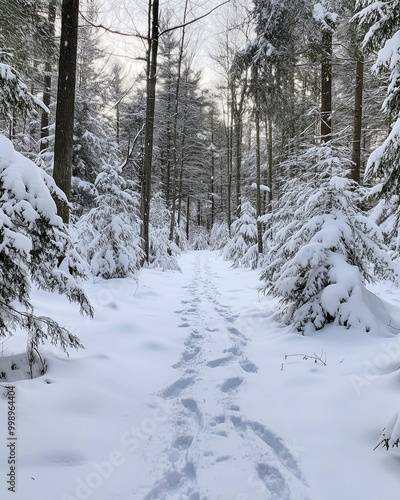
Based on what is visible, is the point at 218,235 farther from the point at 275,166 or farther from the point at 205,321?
the point at 205,321

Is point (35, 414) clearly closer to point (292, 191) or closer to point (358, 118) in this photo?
point (292, 191)

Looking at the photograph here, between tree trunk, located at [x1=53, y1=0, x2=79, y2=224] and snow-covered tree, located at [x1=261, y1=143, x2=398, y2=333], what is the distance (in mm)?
3810

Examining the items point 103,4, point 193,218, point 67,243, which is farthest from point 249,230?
point 193,218

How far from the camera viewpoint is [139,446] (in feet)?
7.32

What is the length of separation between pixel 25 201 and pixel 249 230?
43.0ft

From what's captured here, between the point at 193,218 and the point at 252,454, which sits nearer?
the point at 252,454

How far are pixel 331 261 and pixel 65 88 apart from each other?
4.95 metres

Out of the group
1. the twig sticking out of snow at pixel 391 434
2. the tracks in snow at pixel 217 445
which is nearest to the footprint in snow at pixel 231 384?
the tracks in snow at pixel 217 445

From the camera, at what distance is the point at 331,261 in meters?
4.46

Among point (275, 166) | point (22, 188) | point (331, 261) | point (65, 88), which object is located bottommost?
point (331, 261)

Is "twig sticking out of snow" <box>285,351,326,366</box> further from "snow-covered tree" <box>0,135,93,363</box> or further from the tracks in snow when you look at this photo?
"snow-covered tree" <box>0,135,93,363</box>

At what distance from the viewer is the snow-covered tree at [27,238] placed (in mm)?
2516

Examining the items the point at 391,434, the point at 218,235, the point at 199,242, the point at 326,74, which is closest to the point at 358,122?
the point at 326,74

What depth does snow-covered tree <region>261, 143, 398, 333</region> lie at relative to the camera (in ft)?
13.8
